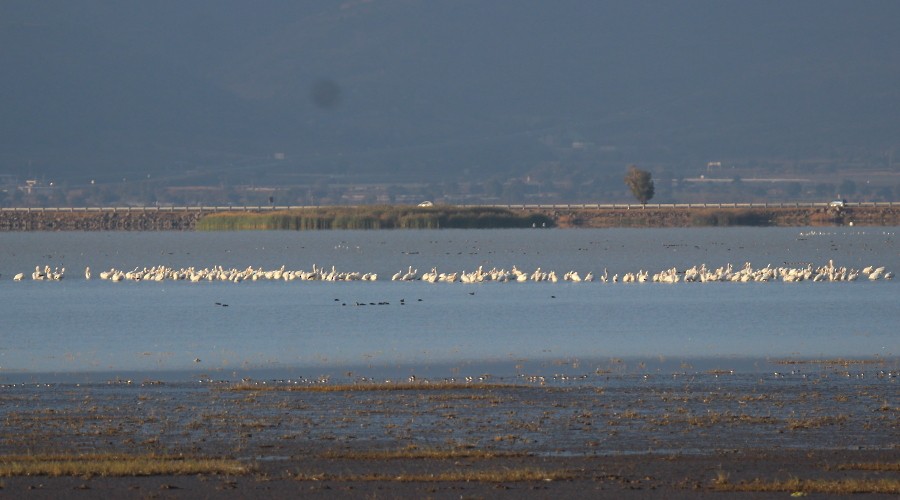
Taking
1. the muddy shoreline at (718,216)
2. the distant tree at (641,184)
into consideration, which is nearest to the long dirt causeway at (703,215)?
the muddy shoreline at (718,216)

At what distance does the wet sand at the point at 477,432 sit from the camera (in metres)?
15.6

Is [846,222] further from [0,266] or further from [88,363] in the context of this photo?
[88,363]

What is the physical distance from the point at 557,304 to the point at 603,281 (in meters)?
11.2

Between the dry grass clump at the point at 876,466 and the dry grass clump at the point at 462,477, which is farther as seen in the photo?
the dry grass clump at the point at 876,466

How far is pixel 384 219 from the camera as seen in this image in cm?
13350

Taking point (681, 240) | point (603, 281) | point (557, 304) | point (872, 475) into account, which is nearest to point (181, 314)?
point (557, 304)

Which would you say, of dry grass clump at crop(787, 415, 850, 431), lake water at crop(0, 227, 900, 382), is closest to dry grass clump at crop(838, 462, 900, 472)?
dry grass clump at crop(787, 415, 850, 431)

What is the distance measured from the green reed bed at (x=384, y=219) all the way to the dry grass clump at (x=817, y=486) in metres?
114

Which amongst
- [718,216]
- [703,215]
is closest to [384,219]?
[703,215]

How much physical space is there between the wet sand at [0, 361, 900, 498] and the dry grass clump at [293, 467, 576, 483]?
0.09ft

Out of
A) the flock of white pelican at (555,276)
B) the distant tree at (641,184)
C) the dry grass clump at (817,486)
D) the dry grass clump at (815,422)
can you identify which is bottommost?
the dry grass clump at (817,486)

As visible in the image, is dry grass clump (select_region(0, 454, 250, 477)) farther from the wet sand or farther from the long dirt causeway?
the long dirt causeway

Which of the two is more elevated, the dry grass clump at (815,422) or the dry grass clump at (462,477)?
the dry grass clump at (815,422)

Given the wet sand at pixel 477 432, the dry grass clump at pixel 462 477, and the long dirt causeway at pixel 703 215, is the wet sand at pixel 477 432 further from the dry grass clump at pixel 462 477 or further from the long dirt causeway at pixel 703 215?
the long dirt causeway at pixel 703 215
